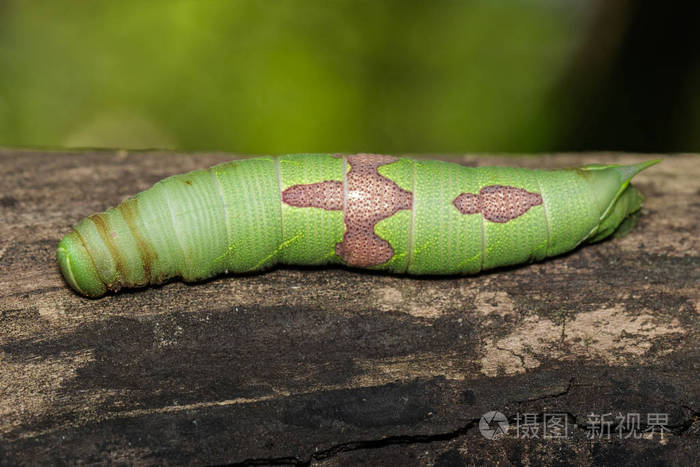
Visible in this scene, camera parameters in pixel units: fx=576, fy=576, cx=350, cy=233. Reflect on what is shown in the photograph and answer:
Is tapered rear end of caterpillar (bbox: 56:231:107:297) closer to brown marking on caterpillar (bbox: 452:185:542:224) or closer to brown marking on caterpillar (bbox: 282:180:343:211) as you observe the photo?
brown marking on caterpillar (bbox: 282:180:343:211)

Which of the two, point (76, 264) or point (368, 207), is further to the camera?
point (368, 207)

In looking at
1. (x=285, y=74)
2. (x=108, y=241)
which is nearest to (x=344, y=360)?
(x=108, y=241)

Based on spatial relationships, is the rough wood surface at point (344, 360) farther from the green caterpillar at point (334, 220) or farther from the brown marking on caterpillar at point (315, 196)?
the brown marking on caterpillar at point (315, 196)

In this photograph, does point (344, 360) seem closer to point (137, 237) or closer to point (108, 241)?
point (137, 237)

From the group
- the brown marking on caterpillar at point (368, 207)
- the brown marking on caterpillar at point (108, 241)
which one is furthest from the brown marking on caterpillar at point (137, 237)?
the brown marking on caterpillar at point (368, 207)

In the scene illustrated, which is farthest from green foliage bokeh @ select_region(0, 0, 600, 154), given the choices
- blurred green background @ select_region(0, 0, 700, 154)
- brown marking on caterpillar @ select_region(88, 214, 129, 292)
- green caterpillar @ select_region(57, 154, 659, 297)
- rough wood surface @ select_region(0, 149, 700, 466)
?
brown marking on caterpillar @ select_region(88, 214, 129, 292)

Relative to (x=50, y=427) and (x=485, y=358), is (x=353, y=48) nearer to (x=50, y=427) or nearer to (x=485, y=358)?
(x=485, y=358)
